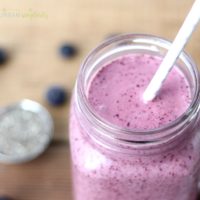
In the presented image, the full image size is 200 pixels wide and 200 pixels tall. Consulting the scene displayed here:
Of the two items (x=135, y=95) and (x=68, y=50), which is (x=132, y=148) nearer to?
(x=135, y=95)

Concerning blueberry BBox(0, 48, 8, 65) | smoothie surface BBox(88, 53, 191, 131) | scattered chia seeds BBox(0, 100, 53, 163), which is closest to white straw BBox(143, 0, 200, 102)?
smoothie surface BBox(88, 53, 191, 131)

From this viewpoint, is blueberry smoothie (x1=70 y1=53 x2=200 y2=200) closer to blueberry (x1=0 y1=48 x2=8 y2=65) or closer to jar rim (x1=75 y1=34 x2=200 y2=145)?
jar rim (x1=75 y1=34 x2=200 y2=145)

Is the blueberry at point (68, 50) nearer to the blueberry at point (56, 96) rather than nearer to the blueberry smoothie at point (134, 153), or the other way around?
the blueberry at point (56, 96)

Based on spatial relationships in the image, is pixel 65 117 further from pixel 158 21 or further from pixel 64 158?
pixel 158 21

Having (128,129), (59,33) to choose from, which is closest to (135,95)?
(128,129)

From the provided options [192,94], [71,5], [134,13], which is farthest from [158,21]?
[192,94]

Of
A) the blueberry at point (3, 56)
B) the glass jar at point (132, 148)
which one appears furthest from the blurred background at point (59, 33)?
the glass jar at point (132, 148)
